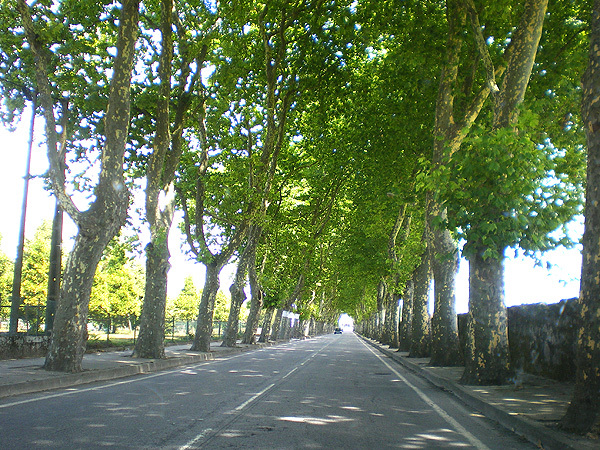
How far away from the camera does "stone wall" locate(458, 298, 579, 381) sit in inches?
452

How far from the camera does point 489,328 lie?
11.2m

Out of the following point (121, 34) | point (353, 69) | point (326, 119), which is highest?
point (353, 69)

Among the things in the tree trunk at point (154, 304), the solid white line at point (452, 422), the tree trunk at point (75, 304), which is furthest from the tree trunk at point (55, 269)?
the solid white line at point (452, 422)

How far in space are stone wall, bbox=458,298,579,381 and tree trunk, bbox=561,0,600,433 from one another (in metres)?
5.38

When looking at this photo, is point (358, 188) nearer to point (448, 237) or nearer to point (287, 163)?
point (287, 163)

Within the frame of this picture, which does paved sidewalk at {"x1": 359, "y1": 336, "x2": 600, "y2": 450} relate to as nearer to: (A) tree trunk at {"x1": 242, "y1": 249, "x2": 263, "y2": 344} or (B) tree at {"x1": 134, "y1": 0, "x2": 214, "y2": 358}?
(B) tree at {"x1": 134, "y1": 0, "x2": 214, "y2": 358}

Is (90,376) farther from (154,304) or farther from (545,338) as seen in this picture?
(545,338)

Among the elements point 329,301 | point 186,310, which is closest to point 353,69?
point 329,301

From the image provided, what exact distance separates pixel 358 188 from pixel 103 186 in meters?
21.8

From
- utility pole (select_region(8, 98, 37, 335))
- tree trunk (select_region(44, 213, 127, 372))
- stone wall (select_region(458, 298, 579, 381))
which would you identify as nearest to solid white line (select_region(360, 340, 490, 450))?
stone wall (select_region(458, 298, 579, 381))

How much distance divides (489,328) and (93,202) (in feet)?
30.7

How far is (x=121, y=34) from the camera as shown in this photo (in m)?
13.3

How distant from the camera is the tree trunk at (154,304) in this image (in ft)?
58.7

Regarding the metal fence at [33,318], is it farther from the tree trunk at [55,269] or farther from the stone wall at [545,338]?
the stone wall at [545,338]
